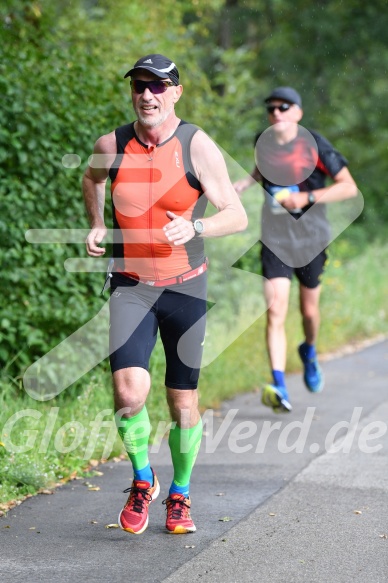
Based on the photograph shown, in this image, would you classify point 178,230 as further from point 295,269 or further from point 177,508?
point 295,269

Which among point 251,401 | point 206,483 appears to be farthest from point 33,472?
point 251,401

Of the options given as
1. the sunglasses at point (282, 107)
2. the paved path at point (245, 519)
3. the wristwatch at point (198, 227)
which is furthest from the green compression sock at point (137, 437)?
the sunglasses at point (282, 107)

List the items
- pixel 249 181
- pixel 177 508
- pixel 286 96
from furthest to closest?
pixel 249 181 < pixel 286 96 < pixel 177 508

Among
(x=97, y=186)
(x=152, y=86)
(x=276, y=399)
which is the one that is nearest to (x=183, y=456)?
(x=97, y=186)

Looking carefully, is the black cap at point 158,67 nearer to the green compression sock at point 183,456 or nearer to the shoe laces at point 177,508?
the green compression sock at point 183,456

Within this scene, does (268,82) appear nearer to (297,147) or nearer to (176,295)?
(297,147)

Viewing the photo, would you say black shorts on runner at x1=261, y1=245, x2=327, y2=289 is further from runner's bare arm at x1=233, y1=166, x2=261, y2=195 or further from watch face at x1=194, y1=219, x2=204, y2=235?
watch face at x1=194, y1=219, x2=204, y2=235

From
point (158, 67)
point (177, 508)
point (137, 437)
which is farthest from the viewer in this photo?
point (177, 508)

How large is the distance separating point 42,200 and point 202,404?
2.32 m

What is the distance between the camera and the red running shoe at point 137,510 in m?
4.97

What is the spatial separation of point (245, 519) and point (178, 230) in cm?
164

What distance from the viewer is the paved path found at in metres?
4.45

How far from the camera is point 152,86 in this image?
495 centimetres

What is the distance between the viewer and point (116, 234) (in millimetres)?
5164
